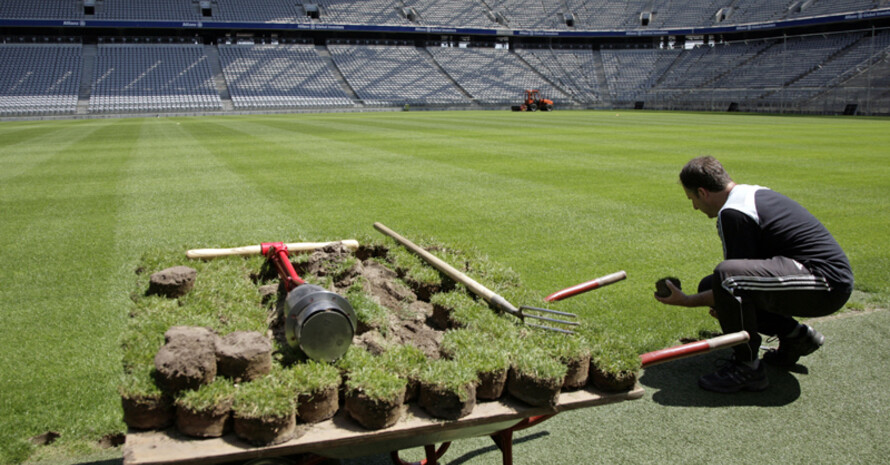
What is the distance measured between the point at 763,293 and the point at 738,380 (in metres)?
0.57

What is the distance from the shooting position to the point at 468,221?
8.01m

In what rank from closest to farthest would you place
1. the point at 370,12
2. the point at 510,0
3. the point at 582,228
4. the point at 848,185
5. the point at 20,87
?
the point at 582,228 → the point at 848,185 → the point at 20,87 → the point at 370,12 → the point at 510,0

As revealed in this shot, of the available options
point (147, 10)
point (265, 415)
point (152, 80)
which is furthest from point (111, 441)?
point (147, 10)

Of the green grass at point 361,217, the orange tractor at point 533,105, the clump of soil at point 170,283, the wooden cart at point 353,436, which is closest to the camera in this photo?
the wooden cart at point 353,436

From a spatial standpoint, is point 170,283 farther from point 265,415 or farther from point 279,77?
point 279,77

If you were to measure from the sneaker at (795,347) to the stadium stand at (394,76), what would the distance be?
4373 cm

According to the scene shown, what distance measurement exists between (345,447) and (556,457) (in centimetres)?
127

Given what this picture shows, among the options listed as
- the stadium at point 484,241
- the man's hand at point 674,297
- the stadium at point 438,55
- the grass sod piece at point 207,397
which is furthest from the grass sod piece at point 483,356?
the stadium at point 438,55

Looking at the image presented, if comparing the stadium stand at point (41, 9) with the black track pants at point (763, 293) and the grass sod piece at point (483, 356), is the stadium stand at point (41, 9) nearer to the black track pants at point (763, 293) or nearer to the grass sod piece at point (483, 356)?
the grass sod piece at point (483, 356)

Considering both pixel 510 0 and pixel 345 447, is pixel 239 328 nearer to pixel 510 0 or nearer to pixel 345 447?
pixel 345 447

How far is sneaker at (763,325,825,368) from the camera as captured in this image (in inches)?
155

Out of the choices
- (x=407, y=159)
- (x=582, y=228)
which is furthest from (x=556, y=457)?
(x=407, y=159)

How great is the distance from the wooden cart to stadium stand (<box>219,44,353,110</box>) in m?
42.5

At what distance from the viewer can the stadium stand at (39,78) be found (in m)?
38.6
